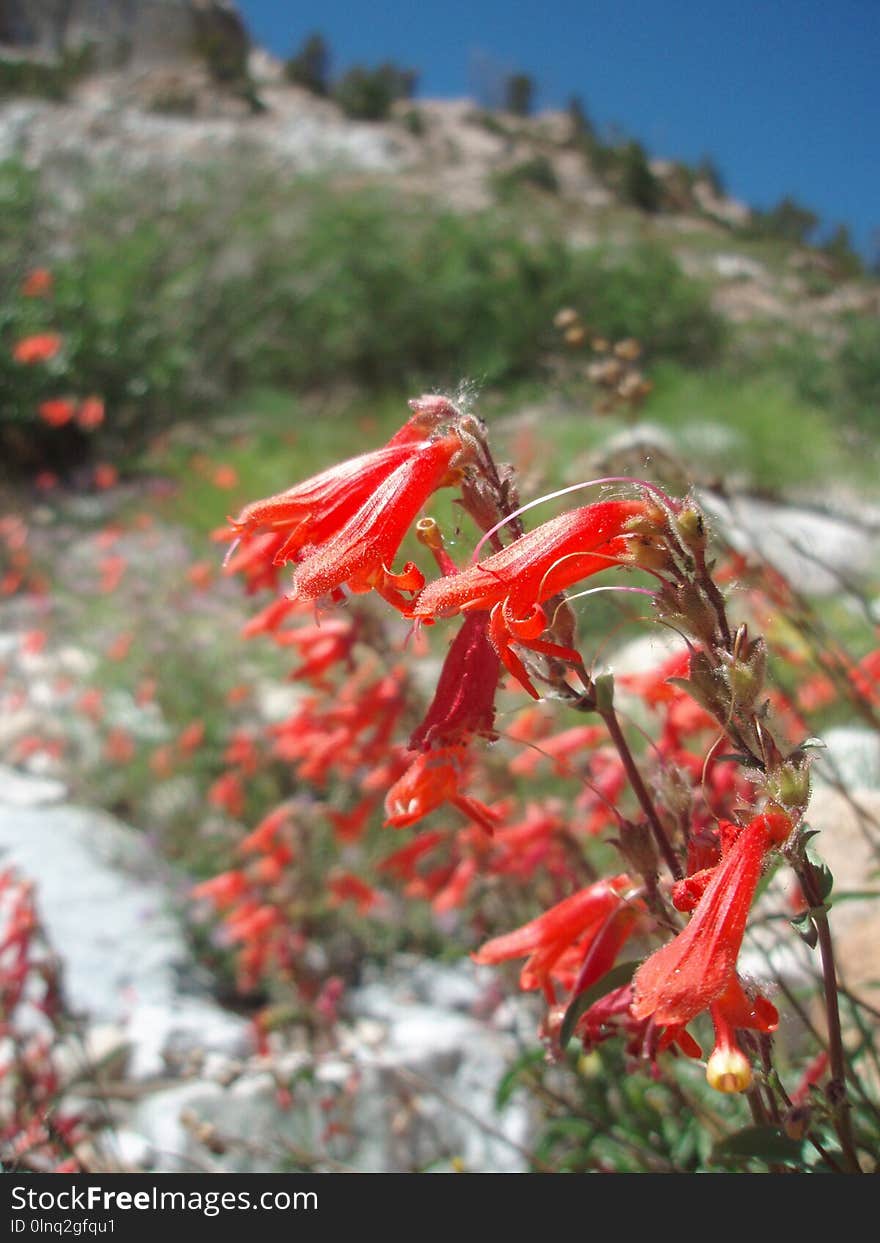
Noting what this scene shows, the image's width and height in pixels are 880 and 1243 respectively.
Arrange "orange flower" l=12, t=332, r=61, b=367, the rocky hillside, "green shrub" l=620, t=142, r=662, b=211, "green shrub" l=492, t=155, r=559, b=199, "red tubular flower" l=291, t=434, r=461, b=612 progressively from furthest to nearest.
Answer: "green shrub" l=492, t=155, r=559, b=199, "green shrub" l=620, t=142, r=662, b=211, the rocky hillside, "orange flower" l=12, t=332, r=61, b=367, "red tubular flower" l=291, t=434, r=461, b=612

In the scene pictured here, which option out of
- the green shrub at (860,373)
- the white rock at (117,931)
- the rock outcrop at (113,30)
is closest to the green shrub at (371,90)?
the rock outcrop at (113,30)

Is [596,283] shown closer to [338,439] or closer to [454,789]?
[338,439]

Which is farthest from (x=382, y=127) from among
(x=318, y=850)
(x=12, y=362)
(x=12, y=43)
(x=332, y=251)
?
(x=318, y=850)

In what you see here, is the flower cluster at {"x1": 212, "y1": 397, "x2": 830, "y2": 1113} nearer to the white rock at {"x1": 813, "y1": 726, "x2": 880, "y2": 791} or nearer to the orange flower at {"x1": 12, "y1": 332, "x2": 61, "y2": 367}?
the white rock at {"x1": 813, "y1": 726, "x2": 880, "y2": 791}

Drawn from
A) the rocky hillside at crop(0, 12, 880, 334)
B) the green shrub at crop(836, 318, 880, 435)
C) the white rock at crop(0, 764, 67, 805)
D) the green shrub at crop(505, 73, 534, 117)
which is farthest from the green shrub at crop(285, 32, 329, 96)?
the white rock at crop(0, 764, 67, 805)

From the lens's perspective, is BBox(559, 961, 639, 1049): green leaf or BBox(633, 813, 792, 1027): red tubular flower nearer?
BBox(633, 813, 792, 1027): red tubular flower

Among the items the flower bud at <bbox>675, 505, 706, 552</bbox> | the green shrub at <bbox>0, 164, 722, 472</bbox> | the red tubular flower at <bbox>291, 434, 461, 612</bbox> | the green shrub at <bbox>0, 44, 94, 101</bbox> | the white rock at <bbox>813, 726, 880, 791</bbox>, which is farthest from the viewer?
the green shrub at <bbox>0, 44, 94, 101</bbox>

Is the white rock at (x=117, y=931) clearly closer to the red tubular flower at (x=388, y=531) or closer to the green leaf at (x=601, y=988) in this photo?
the green leaf at (x=601, y=988)
